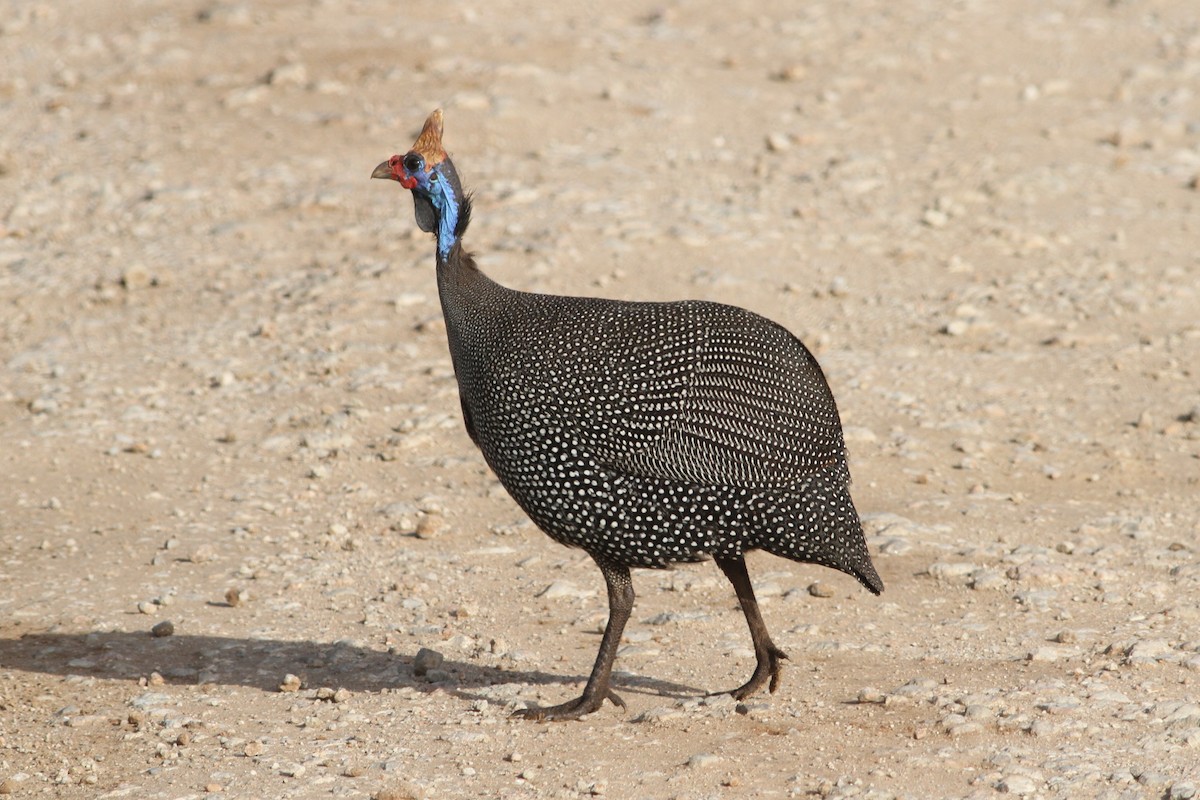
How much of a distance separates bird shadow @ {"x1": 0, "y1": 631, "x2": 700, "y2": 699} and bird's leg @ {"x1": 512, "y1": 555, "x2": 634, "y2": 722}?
284 mm

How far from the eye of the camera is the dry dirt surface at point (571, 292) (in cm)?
506

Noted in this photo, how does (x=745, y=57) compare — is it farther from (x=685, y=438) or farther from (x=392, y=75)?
(x=685, y=438)

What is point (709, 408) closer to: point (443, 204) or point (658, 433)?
point (658, 433)

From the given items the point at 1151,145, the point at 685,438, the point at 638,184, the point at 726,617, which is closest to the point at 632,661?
the point at 726,617

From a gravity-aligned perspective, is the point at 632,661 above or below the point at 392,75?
below

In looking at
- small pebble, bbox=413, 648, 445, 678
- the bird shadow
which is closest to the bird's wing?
the bird shadow

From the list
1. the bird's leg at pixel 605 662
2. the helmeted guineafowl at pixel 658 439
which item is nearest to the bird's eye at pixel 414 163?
the helmeted guineafowl at pixel 658 439

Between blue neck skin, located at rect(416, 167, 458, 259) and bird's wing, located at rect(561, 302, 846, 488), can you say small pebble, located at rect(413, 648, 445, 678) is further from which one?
blue neck skin, located at rect(416, 167, 458, 259)

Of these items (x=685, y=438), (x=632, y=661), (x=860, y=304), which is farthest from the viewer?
(x=860, y=304)

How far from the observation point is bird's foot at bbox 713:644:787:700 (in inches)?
207

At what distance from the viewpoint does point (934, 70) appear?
11719mm

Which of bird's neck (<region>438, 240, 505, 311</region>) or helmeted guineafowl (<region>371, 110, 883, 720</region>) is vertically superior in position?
bird's neck (<region>438, 240, 505, 311</region>)

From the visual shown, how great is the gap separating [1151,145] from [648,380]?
6.69 metres

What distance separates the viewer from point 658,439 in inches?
198
